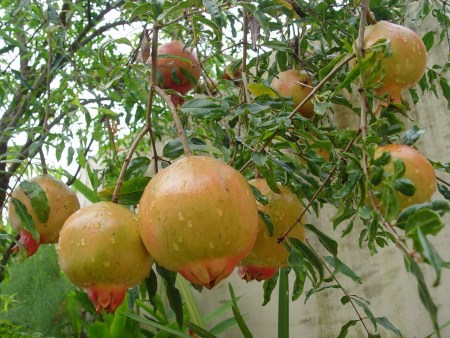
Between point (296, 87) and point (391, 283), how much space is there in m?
0.80

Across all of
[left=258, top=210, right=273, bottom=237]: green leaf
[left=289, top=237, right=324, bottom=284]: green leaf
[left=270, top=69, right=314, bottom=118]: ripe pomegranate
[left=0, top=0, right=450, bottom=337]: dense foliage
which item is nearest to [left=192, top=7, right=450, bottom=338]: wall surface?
[left=0, top=0, right=450, bottom=337]: dense foliage

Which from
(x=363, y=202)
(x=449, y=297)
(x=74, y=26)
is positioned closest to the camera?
(x=363, y=202)

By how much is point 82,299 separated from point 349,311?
1.41 meters

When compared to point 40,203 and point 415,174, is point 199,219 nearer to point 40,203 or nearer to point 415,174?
point 415,174

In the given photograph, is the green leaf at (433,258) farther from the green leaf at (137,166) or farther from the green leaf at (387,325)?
the green leaf at (387,325)

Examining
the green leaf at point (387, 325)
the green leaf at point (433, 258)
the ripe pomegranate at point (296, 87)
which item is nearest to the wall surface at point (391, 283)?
the green leaf at point (387, 325)

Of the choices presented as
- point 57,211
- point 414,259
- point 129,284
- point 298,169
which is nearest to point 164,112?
point 57,211

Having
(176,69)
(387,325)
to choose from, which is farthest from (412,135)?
(176,69)

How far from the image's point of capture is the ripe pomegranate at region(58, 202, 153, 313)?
0.65 meters

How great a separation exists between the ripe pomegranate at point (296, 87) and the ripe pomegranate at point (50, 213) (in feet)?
1.71

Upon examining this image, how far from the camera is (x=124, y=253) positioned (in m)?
0.66

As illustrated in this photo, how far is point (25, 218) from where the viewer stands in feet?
3.13

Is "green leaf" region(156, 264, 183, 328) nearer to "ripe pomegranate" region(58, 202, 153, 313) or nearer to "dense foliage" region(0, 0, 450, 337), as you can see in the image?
"dense foliage" region(0, 0, 450, 337)

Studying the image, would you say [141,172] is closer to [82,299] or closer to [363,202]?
[363,202]
